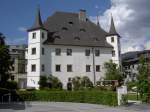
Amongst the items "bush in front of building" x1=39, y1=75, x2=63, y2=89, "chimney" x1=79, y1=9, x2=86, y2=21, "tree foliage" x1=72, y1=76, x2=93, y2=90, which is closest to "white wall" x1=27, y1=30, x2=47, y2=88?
"bush in front of building" x1=39, y1=75, x2=63, y2=89

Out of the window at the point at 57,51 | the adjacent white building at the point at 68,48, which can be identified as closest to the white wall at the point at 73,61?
the adjacent white building at the point at 68,48

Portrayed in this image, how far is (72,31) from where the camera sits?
6431 centimetres

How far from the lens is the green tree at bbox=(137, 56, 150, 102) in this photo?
33531mm

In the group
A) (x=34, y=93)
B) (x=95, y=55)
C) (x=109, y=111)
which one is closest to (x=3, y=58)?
(x=34, y=93)

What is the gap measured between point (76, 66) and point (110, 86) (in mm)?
9584

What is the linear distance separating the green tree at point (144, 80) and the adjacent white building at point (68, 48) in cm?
2715

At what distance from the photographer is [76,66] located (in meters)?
61.8

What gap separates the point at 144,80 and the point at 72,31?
32656 mm

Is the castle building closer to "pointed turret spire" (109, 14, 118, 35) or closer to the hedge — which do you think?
"pointed turret spire" (109, 14, 118, 35)

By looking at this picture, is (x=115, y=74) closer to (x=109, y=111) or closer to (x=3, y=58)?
(x=3, y=58)

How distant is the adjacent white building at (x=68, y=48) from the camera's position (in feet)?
193

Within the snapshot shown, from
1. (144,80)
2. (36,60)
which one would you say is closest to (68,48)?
(36,60)

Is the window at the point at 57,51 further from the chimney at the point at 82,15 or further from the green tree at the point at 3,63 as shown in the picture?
the green tree at the point at 3,63

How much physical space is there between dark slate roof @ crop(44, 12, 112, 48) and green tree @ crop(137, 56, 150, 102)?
1111 inches
